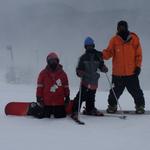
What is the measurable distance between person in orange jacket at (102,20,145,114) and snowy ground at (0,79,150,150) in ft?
1.64

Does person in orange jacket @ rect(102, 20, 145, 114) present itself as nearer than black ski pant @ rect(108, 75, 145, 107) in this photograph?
Yes

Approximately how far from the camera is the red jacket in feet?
26.3

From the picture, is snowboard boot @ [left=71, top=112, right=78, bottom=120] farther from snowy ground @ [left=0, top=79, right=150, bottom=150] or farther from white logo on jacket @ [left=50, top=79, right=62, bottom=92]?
white logo on jacket @ [left=50, top=79, right=62, bottom=92]

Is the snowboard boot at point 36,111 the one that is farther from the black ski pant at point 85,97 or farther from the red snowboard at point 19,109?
the black ski pant at point 85,97

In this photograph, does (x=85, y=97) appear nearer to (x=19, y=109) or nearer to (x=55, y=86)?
(x=55, y=86)

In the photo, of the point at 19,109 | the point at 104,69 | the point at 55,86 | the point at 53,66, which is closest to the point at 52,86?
the point at 55,86

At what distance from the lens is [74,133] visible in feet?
22.9

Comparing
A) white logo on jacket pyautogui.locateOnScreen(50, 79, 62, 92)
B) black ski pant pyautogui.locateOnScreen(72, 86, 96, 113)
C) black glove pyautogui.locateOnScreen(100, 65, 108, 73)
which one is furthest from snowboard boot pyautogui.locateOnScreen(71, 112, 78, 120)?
black glove pyautogui.locateOnScreen(100, 65, 108, 73)

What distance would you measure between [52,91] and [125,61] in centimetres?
149

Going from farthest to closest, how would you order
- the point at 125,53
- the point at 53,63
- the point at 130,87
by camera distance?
the point at 130,87 < the point at 125,53 < the point at 53,63

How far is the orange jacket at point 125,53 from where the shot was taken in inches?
324

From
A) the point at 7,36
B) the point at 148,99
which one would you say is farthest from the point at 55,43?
the point at 148,99

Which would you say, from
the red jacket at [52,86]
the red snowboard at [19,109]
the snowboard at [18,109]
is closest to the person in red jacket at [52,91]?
the red jacket at [52,86]

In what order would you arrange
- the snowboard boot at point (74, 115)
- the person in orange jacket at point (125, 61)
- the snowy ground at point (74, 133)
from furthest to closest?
1. the person in orange jacket at point (125, 61)
2. the snowboard boot at point (74, 115)
3. the snowy ground at point (74, 133)
